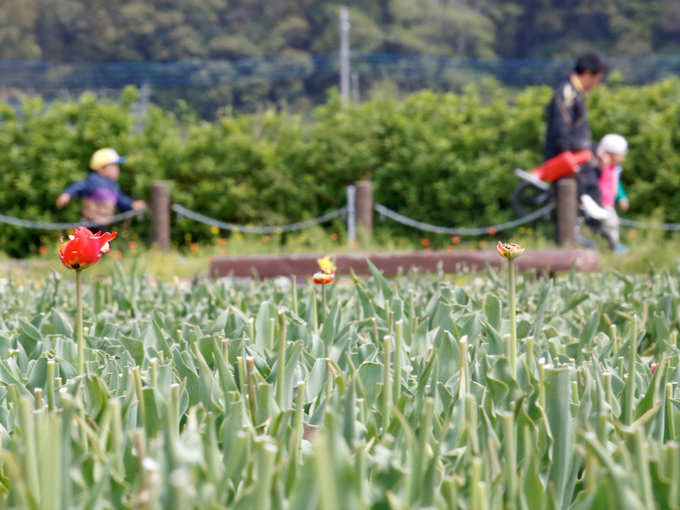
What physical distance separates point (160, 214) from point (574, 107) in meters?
4.94

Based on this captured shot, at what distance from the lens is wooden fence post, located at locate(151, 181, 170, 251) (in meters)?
10.9

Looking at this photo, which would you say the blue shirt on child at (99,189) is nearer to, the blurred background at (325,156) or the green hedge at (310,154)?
the blurred background at (325,156)

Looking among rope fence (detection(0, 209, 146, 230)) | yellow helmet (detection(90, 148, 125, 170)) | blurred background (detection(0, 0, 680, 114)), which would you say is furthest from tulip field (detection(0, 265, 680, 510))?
blurred background (detection(0, 0, 680, 114))

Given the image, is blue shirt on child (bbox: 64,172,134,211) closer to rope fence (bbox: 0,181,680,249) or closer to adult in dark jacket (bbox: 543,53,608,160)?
rope fence (bbox: 0,181,680,249)

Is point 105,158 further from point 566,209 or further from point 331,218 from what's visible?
→ point 566,209

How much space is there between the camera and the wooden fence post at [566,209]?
9781 millimetres

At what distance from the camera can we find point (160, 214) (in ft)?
35.9

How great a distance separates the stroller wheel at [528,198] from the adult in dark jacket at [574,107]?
0.95 m

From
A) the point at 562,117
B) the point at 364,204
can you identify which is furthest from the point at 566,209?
the point at 364,204

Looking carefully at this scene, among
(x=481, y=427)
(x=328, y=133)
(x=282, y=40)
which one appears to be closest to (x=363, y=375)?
(x=481, y=427)

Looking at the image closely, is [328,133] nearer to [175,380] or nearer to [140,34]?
[175,380]

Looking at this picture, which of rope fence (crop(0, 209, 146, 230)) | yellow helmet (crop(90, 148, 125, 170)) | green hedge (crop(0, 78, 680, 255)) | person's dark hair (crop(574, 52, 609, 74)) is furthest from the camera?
green hedge (crop(0, 78, 680, 255))

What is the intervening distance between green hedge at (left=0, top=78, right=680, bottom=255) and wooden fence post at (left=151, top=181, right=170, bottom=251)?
689mm

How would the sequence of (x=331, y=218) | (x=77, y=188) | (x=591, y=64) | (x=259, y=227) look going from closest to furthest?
(x=591, y=64)
(x=77, y=188)
(x=259, y=227)
(x=331, y=218)
